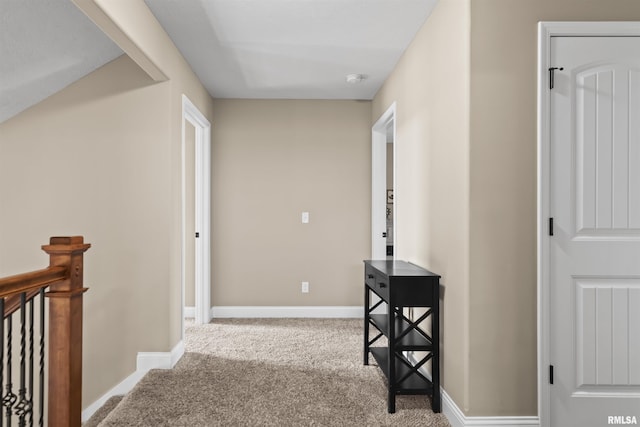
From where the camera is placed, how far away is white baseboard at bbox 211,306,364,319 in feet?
16.3

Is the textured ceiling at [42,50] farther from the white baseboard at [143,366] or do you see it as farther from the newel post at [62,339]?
the white baseboard at [143,366]

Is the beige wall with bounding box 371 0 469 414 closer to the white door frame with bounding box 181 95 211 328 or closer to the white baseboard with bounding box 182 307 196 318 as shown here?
the white door frame with bounding box 181 95 211 328

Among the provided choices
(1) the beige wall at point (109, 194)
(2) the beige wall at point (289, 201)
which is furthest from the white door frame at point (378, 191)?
(1) the beige wall at point (109, 194)

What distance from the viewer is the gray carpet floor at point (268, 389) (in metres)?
2.54

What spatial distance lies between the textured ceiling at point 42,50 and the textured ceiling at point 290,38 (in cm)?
50

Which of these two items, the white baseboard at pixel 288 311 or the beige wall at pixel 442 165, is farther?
the white baseboard at pixel 288 311

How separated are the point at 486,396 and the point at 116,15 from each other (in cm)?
273

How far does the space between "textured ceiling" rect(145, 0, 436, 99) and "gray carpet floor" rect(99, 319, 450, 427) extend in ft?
8.10

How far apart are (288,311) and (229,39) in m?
2.96

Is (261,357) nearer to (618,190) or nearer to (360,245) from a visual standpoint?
(360,245)

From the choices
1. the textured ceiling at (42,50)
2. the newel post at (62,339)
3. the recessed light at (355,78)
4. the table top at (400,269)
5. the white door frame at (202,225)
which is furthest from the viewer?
the white door frame at (202,225)

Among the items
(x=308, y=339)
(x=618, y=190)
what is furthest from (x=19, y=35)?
(x=618, y=190)

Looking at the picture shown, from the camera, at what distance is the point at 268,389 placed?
9.68 ft

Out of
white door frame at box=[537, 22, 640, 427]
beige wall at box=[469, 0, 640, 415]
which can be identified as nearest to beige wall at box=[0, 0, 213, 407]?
beige wall at box=[469, 0, 640, 415]
